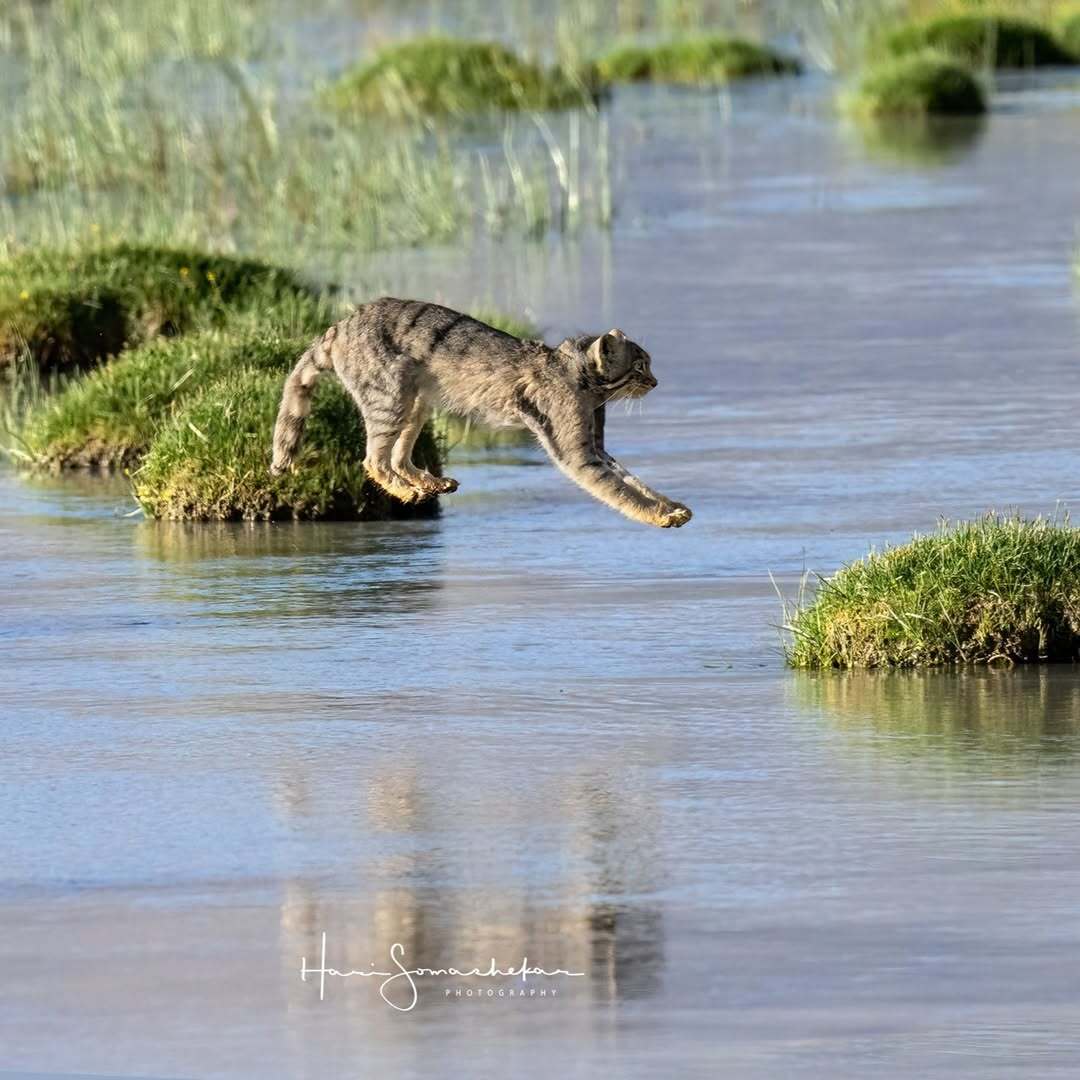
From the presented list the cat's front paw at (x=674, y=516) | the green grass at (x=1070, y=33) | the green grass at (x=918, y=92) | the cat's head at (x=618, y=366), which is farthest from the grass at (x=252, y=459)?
the green grass at (x=1070, y=33)

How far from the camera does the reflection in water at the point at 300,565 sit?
12.2 m

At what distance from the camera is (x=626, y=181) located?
108 ft

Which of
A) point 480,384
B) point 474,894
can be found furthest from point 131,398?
point 474,894

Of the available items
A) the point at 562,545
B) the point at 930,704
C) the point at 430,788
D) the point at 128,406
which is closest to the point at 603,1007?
the point at 430,788

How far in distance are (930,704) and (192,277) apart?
1235 centimetres

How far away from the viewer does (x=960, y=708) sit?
32.1ft

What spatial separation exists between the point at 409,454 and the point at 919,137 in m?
25.9

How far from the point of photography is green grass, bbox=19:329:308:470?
16484 mm

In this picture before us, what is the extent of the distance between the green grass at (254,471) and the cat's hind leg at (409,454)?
1.90m

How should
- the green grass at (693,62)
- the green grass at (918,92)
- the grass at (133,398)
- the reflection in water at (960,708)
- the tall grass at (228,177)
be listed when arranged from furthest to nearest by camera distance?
the green grass at (693,62), the green grass at (918,92), the tall grass at (228,177), the grass at (133,398), the reflection in water at (960,708)

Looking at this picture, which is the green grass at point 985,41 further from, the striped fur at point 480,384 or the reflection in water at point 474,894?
the reflection in water at point 474,894

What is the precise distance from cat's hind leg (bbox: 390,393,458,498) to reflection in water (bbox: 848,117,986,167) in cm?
2251

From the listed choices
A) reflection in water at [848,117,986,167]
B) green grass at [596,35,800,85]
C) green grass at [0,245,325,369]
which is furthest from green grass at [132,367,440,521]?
green grass at [596,35,800,85]

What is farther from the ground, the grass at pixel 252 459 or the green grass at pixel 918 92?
the green grass at pixel 918 92
